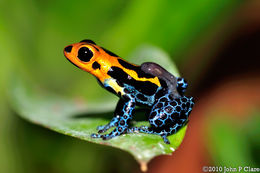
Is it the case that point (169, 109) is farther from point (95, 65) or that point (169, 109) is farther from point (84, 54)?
point (84, 54)

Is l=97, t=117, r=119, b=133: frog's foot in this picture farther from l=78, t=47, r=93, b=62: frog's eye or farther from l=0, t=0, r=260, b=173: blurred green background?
l=0, t=0, r=260, b=173: blurred green background

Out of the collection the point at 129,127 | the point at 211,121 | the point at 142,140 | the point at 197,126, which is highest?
the point at 197,126

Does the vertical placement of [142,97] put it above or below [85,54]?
below

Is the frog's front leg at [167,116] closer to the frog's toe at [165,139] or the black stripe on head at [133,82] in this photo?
the frog's toe at [165,139]

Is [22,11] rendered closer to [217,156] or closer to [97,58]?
[97,58]


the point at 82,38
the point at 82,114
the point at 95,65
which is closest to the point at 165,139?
the point at 95,65

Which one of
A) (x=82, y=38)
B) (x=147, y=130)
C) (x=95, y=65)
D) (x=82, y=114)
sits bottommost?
(x=147, y=130)

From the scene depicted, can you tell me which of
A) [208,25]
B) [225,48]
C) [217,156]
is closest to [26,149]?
[217,156]

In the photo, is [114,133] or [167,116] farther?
[167,116]
